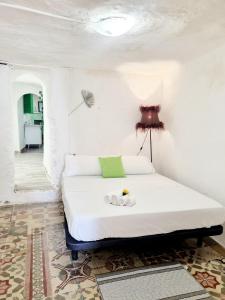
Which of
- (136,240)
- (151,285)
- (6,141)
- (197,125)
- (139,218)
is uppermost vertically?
(197,125)

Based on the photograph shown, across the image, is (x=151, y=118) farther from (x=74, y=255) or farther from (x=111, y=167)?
(x=74, y=255)

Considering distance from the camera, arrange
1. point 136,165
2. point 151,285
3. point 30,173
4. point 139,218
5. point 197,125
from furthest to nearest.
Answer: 1. point 30,173
2. point 136,165
3. point 197,125
4. point 139,218
5. point 151,285

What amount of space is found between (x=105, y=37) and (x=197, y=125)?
1634mm

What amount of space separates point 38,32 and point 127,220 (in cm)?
196

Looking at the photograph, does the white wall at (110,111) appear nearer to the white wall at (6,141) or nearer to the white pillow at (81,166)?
the white pillow at (81,166)

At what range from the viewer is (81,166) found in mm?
3547

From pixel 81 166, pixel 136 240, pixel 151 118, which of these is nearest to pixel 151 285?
pixel 136 240

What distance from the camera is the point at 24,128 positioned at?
21.5 feet

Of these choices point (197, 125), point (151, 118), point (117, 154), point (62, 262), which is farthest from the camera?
point (117, 154)

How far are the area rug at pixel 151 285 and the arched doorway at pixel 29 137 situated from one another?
2208mm

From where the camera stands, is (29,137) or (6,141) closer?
(6,141)

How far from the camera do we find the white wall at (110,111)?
12.6 ft

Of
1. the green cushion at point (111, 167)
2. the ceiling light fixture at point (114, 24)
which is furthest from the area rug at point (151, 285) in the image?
the ceiling light fixture at point (114, 24)

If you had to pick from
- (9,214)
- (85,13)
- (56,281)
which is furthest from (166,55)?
(9,214)
